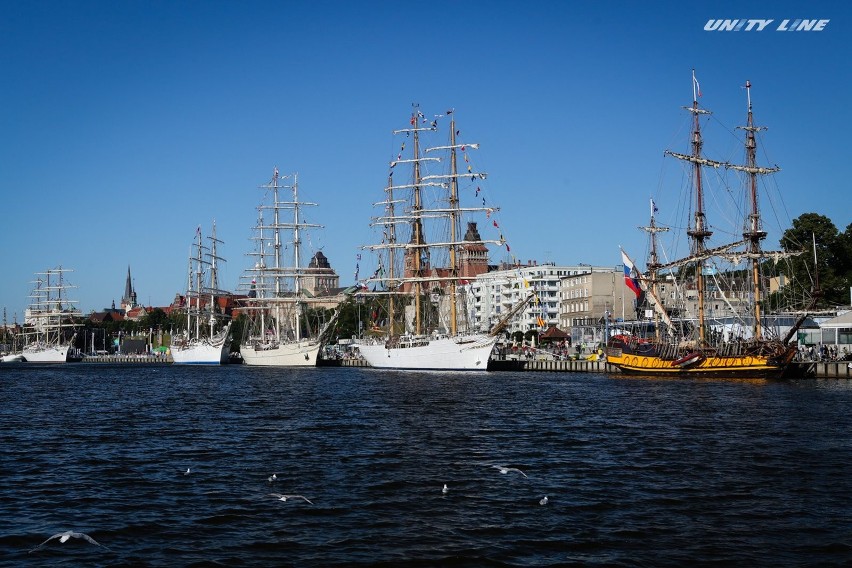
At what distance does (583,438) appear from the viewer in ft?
126

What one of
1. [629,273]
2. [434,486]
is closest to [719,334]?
[629,273]

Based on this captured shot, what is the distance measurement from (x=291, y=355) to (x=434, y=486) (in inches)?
4662

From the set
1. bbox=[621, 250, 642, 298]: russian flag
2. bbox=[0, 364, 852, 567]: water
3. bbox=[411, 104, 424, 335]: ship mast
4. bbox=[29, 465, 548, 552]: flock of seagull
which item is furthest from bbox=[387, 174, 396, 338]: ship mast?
bbox=[29, 465, 548, 552]: flock of seagull

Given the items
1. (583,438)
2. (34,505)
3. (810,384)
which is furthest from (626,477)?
(810,384)

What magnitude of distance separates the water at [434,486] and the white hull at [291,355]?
292 ft

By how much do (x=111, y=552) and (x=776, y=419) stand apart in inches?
1351

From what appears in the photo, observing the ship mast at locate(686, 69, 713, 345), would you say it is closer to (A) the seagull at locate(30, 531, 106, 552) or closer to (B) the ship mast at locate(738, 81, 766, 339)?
(B) the ship mast at locate(738, 81, 766, 339)

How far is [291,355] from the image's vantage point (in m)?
143

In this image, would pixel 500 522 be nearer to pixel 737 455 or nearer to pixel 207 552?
pixel 207 552

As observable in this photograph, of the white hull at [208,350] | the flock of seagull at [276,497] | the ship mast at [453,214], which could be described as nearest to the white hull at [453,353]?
the ship mast at [453,214]

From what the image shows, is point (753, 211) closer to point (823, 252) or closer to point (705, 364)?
point (705, 364)

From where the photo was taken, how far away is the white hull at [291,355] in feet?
466

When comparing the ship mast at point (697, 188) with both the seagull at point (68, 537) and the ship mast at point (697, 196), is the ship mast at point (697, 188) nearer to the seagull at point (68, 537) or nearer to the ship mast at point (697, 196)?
the ship mast at point (697, 196)

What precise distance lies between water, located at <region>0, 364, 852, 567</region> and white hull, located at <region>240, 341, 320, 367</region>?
89.0 m
